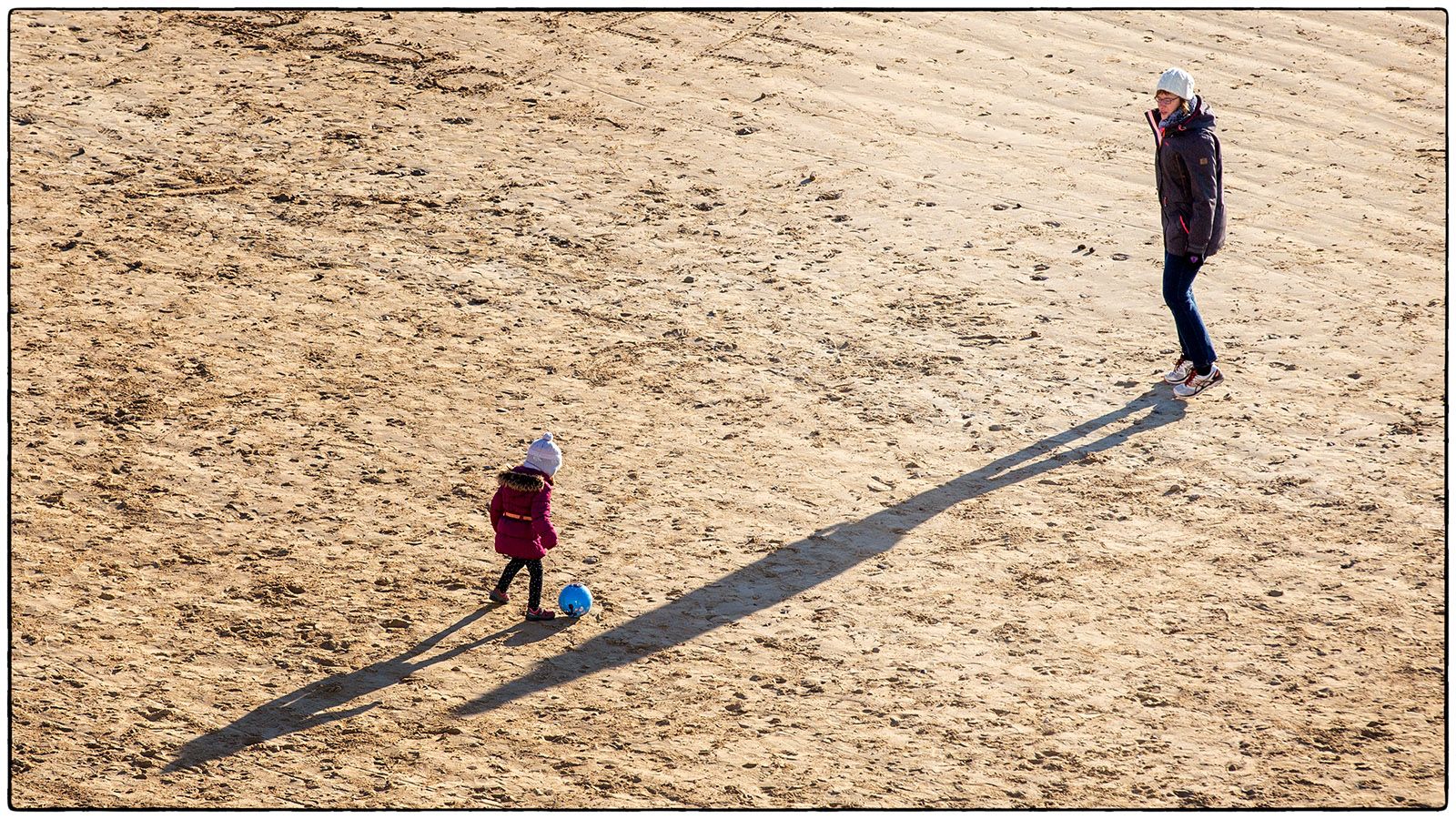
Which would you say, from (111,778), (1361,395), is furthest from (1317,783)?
(111,778)

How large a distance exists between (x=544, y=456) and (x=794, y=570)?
1.30 m

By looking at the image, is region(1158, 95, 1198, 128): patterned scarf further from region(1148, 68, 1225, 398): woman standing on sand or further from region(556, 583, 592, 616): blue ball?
region(556, 583, 592, 616): blue ball

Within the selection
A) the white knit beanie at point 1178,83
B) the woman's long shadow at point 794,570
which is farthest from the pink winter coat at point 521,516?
the white knit beanie at point 1178,83

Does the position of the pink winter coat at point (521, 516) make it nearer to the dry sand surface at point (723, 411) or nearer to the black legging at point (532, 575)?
the black legging at point (532, 575)

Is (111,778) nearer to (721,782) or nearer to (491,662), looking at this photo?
(491,662)

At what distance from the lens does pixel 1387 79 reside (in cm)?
1096

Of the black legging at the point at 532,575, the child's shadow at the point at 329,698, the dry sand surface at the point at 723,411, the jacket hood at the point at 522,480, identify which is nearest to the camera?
the child's shadow at the point at 329,698

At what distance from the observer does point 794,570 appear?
654 cm

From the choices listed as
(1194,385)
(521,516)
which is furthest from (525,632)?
(1194,385)

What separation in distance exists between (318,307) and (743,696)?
396 cm

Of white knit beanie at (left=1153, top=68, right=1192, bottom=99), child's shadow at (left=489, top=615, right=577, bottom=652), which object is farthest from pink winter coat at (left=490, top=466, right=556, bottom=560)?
white knit beanie at (left=1153, top=68, right=1192, bottom=99)

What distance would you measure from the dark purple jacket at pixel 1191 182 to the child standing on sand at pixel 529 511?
3.76 m

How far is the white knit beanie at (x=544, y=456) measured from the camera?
6078 millimetres

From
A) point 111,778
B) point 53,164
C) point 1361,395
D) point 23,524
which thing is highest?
point 53,164
